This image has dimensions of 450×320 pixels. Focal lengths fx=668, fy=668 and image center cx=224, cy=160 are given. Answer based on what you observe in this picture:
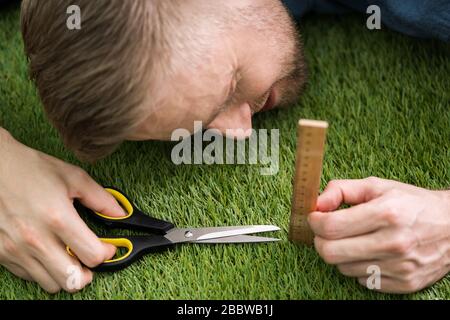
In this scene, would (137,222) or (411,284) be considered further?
(137,222)

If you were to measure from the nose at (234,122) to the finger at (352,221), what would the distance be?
24cm

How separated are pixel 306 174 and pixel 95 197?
0.45 m

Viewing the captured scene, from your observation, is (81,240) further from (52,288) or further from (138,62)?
(138,62)

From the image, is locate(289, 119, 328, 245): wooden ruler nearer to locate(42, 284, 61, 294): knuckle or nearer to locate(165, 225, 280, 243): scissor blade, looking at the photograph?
locate(165, 225, 280, 243): scissor blade

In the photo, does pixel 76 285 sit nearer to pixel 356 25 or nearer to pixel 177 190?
pixel 177 190

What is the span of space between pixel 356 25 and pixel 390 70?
19cm

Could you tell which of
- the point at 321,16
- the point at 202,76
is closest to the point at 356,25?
the point at 321,16

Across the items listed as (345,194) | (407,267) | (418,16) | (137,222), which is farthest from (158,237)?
(418,16)

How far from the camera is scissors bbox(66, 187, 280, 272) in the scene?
133 cm

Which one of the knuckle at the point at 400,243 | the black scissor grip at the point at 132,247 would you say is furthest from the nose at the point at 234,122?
the knuckle at the point at 400,243

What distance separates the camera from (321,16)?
1.82m

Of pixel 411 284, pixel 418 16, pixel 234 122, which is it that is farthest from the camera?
pixel 418 16

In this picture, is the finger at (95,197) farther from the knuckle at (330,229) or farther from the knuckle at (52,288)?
the knuckle at (330,229)

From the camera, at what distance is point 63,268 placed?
4.24 feet
